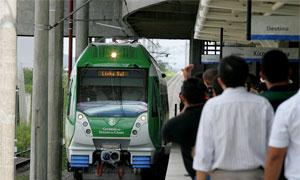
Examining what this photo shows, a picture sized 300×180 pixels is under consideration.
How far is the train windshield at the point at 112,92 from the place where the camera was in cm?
1672

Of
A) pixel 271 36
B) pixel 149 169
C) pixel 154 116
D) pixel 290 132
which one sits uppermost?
pixel 271 36

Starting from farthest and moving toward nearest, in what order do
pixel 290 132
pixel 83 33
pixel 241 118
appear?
pixel 83 33 → pixel 241 118 → pixel 290 132

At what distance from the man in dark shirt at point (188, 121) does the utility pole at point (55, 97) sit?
12479 millimetres

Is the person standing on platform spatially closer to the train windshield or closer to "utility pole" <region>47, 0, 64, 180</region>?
the train windshield

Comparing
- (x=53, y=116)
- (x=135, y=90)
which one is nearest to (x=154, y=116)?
(x=135, y=90)

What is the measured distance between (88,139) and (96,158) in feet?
1.64

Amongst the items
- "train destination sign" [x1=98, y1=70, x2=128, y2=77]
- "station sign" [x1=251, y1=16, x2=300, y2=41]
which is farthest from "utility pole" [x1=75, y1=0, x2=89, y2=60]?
"station sign" [x1=251, y1=16, x2=300, y2=41]

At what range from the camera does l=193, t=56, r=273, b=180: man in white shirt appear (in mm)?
4996

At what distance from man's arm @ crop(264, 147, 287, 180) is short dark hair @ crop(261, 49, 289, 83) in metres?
0.78

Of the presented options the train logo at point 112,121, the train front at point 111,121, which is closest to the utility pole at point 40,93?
the train front at point 111,121

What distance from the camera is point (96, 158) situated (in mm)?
16500

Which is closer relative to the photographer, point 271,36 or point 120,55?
point 271,36

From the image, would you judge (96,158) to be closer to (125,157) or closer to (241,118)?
(125,157)

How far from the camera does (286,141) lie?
4.59m
